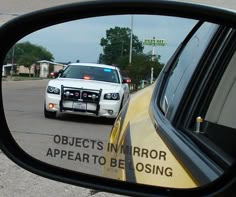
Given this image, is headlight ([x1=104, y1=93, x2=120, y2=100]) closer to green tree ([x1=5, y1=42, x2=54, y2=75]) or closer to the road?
the road

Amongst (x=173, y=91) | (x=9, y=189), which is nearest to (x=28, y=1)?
(x=9, y=189)

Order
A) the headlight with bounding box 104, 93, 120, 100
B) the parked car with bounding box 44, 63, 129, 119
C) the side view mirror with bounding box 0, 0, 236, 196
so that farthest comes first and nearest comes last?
the headlight with bounding box 104, 93, 120, 100, the parked car with bounding box 44, 63, 129, 119, the side view mirror with bounding box 0, 0, 236, 196

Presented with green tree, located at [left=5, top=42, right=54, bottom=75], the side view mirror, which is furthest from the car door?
green tree, located at [left=5, top=42, right=54, bottom=75]

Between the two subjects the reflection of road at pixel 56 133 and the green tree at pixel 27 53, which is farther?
the green tree at pixel 27 53

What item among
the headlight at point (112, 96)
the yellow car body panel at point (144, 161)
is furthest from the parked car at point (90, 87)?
the yellow car body panel at point (144, 161)

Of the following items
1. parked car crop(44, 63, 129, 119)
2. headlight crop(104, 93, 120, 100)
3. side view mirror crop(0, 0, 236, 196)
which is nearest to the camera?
side view mirror crop(0, 0, 236, 196)

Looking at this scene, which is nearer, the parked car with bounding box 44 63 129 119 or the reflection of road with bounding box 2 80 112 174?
the reflection of road with bounding box 2 80 112 174

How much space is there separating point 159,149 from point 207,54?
1.61 feet

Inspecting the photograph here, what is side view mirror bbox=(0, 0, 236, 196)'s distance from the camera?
1574 millimetres

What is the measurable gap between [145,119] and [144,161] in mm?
704

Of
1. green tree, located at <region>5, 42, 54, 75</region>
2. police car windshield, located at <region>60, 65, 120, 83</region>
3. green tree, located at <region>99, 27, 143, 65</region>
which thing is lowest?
police car windshield, located at <region>60, 65, 120, 83</region>

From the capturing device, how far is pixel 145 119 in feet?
7.86

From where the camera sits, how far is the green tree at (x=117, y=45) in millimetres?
1728

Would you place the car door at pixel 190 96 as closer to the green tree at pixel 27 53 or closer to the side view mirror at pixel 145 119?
the side view mirror at pixel 145 119
